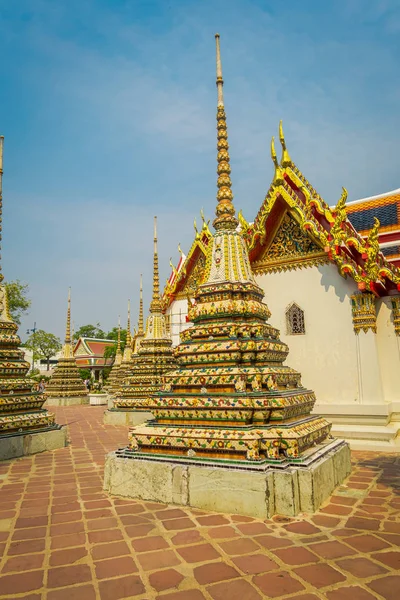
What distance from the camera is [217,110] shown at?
6.37 metres

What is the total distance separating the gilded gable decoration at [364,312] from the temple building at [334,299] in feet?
0.06

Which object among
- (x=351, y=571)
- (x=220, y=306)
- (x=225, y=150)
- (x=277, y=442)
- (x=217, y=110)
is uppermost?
(x=217, y=110)

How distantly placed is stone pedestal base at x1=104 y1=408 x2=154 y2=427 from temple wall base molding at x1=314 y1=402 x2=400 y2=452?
17.8 ft

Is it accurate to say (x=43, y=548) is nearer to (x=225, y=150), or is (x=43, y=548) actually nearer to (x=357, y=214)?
(x=225, y=150)

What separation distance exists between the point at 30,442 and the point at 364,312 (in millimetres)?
6971

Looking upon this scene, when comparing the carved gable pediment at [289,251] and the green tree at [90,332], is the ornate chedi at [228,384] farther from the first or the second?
the green tree at [90,332]

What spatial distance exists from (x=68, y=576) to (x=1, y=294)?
272 inches

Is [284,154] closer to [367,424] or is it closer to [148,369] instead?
[367,424]

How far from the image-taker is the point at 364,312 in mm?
8844

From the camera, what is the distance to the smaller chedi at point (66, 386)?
22.1m

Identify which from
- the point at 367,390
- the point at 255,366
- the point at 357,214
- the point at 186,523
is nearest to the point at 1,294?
the point at 255,366

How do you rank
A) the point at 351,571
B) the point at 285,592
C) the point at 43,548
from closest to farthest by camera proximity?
1. the point at 285,592
2. the point at 351,571
3. the point at 43,548

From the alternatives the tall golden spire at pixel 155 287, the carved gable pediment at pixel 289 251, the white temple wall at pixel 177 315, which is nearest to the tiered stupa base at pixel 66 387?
the white temple wall at pixel 177 315

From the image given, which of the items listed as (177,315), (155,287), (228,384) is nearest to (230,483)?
(228,384)
